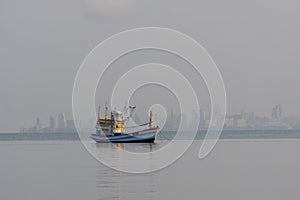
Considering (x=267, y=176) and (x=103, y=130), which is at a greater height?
(x=103, y=130)

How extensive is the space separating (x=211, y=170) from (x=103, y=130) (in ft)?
219

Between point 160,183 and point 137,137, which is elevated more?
point 137,137

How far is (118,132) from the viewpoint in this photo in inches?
4215

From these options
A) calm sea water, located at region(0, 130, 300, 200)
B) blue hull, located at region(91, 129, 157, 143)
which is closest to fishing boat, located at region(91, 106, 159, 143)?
blue hull, located at region(91, 129, 157, 143)

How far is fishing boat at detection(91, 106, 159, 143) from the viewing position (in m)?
105

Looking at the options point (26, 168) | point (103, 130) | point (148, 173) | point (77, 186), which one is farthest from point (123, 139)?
point (77, 186)

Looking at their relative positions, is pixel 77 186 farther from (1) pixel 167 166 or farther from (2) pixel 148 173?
(1) pixel 167 166

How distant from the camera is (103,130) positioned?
10800 centimetres

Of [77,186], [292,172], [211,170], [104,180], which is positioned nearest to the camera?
[77,186]

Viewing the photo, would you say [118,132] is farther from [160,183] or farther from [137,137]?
[160,183]

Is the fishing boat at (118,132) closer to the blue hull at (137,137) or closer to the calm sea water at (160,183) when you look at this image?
the blue hull at (137,137)

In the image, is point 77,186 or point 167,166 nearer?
point 77,186

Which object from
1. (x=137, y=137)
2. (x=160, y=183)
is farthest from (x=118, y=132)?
(x=160, y=183)

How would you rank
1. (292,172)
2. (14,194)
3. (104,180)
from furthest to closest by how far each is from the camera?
(292,172) → (104,180) → (14,194)
